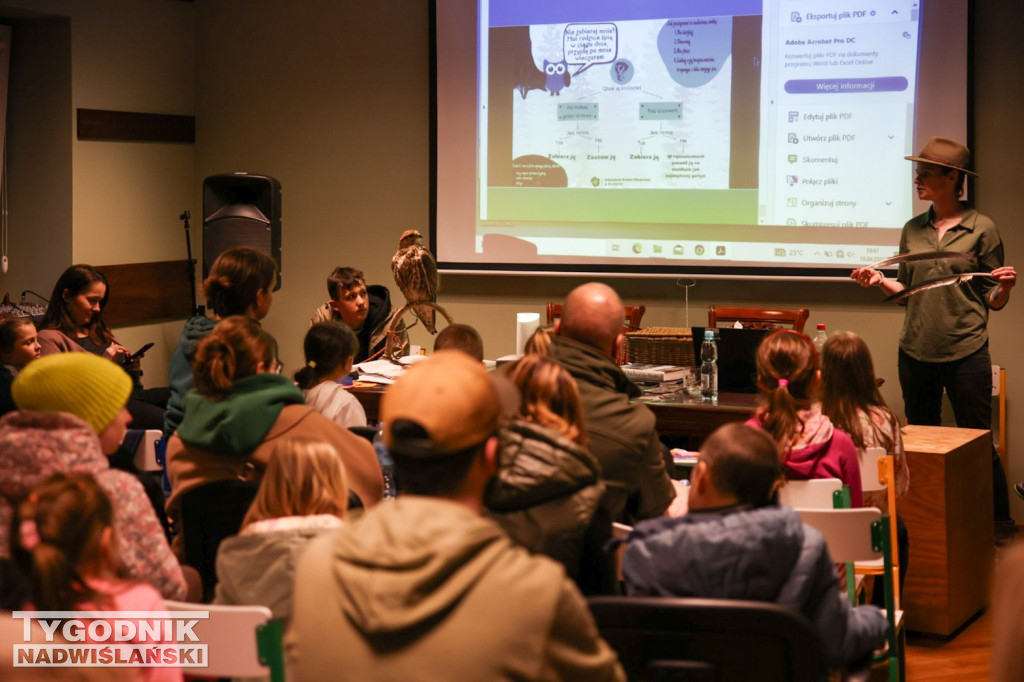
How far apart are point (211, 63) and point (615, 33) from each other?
2.77m

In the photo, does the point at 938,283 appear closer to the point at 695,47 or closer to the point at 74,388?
the point at 695,47

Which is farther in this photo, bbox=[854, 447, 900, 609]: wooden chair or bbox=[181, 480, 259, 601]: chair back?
bbox=[854, 447, 900, 609]: wooden chair

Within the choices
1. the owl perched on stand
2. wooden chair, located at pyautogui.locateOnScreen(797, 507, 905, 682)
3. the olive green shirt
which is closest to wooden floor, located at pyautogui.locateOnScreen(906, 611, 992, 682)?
wooden chair, located at pyautogui.locateOnScreen(797, 507, 905, 682)

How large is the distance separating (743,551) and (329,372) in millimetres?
1984

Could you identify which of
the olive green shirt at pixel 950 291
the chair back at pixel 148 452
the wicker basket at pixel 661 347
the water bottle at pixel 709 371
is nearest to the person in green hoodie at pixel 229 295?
the chair back at pixel 148 452

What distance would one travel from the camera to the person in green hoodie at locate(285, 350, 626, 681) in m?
1.29

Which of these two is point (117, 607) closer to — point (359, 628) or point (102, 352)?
point (359, 628)

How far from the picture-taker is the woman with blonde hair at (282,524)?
7.07ft

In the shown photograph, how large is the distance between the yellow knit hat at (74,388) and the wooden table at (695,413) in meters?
2.13

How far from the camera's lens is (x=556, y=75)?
6246 mm

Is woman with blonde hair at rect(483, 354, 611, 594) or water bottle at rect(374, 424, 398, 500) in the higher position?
woman with blonde hair at rect(483, 354, 611, 594)

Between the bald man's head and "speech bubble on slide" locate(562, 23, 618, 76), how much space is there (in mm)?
3448

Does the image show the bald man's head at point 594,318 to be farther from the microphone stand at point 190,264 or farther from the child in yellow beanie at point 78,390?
the microphone stand at point 190,264

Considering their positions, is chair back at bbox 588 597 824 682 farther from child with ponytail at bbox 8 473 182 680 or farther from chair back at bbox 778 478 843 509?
chair back at bbox 778 478 843 509
